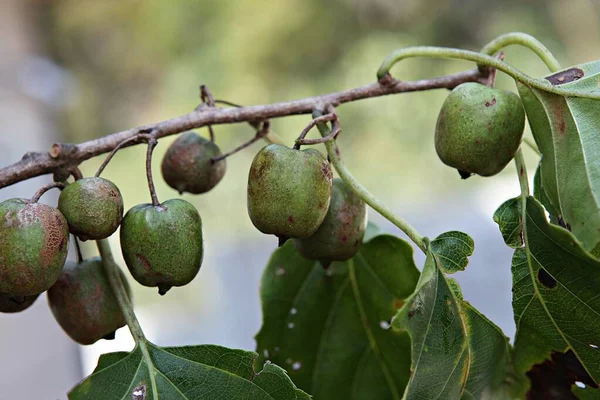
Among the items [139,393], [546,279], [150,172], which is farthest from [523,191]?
[139,393]

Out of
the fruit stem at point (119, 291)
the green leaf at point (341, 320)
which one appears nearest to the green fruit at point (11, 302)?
the fruit stem at point (119, 291)

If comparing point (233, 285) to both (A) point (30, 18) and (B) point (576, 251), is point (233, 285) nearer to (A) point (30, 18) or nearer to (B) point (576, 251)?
(A) point (30, 18)

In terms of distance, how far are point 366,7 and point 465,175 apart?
386 inches

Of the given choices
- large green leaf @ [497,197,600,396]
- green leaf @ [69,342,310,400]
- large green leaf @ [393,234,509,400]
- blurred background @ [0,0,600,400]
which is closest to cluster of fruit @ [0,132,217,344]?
green leaf @ [69,342,310,400]

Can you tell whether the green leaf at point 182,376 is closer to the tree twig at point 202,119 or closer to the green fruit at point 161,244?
the green fruit at point 161,244

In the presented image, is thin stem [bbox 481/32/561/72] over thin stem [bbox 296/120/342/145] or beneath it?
over

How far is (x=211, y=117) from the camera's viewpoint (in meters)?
1.58

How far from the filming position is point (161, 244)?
4.38 feet

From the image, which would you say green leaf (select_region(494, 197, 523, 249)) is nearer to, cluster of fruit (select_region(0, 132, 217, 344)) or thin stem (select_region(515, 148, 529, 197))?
thin stem (select_region(515, 148, 529, 197))

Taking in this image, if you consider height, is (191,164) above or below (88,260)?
above

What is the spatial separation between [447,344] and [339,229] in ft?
1.10

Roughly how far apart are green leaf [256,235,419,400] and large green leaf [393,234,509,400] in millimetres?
336

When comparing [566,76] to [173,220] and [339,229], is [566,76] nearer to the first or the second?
[339,229]

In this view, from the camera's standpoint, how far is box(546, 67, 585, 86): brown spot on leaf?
4.52ft
